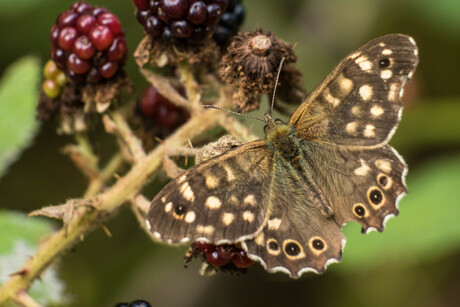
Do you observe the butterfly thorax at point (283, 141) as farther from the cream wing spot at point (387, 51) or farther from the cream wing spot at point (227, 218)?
the cream wing spot at point (387, 51)

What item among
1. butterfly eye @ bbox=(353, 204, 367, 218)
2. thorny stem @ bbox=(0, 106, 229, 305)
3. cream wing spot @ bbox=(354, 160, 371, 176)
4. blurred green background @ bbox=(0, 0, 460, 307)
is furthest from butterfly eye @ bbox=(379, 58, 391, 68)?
blurred green background @ bbox=(0, 0, 460, 307)

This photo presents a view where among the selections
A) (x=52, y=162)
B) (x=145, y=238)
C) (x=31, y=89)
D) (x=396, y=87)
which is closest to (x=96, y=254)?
(x=145, y=238)

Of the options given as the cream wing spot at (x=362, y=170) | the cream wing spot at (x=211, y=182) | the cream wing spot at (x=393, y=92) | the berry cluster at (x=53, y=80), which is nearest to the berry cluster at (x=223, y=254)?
the cream wing spot at (x=211, y=182)

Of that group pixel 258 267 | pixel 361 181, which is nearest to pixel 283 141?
pixel 361 181

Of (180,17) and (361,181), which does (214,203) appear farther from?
(180,17)

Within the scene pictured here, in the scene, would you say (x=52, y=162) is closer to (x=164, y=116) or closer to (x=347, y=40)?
(x=164, y=116)

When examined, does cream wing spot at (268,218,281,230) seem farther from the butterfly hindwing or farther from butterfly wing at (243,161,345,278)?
the butterfly hindwing

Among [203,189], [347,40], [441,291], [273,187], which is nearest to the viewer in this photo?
[203,189]
